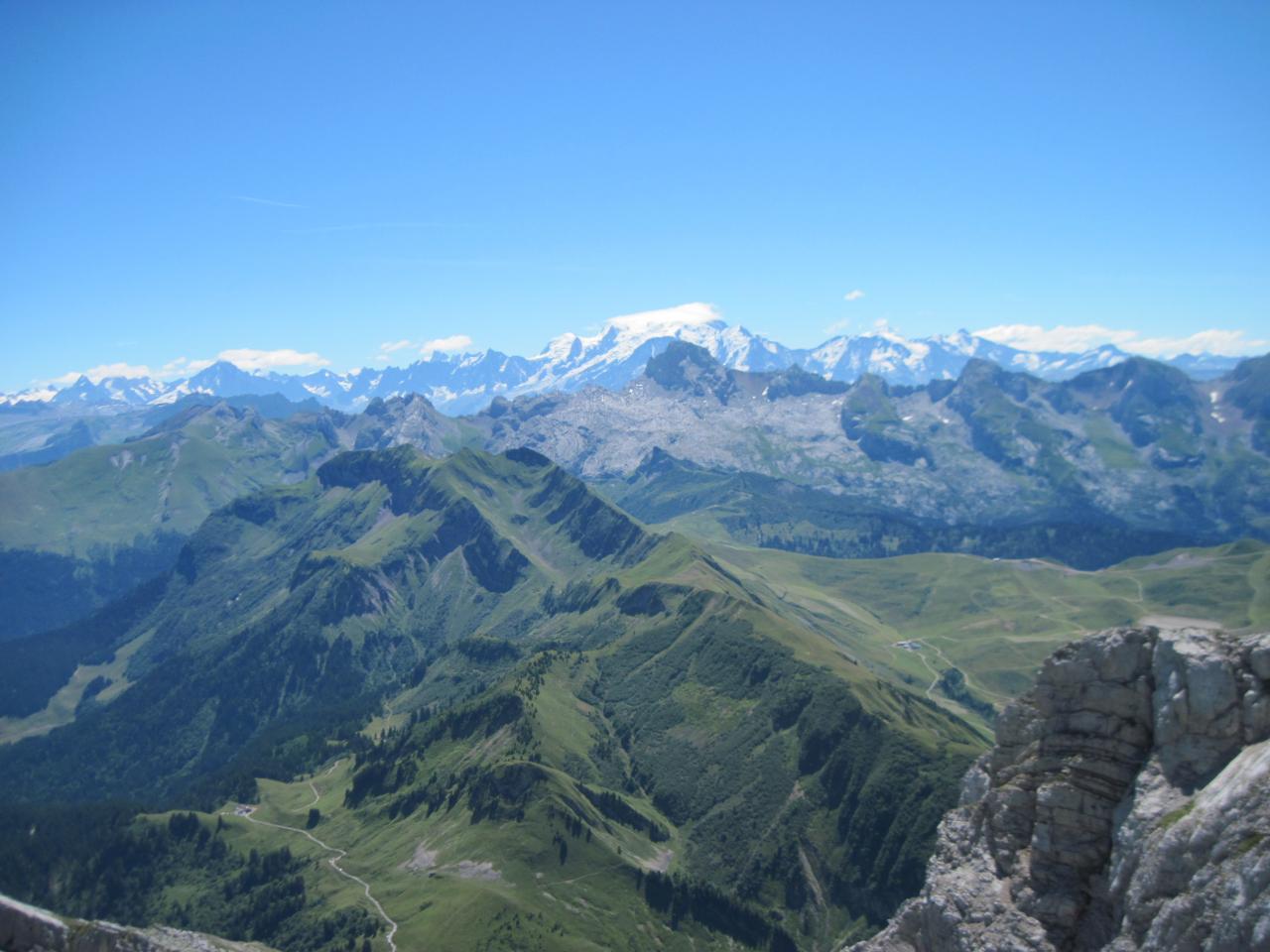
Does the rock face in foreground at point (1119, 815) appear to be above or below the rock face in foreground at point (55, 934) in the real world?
above

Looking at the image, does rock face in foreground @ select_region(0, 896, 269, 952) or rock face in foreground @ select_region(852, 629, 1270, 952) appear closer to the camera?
rock face in foreground @ select_region(852, 629, 1270, 952)

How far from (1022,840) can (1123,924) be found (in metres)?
8.57

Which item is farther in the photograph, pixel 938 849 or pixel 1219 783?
pixel 938 849

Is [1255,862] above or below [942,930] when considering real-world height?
above

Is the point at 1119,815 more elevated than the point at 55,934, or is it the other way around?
the point at 1119,815

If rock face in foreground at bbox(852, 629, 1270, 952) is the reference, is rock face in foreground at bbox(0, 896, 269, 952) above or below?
below

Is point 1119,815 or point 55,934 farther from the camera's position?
point 55,934

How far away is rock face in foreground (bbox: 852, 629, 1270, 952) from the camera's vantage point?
110 feet

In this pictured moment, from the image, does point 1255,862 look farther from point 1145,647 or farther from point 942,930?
point 942,930

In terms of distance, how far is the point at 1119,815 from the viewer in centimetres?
4038

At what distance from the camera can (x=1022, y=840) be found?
45.2 meters

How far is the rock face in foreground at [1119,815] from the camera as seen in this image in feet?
110

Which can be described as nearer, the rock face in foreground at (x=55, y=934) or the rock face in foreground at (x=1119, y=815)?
the rock face in foreground at (x=1119, y=815)

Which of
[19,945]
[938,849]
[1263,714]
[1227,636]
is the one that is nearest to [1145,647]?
[1227,636]
